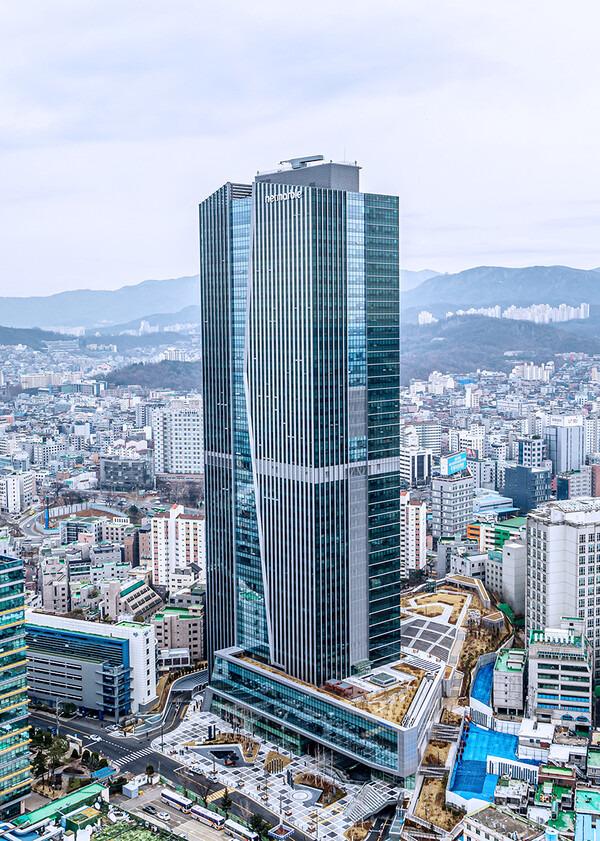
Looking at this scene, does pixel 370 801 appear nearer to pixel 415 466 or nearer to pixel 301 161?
pixel 301 161

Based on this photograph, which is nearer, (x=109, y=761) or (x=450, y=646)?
(x=109, y=761)

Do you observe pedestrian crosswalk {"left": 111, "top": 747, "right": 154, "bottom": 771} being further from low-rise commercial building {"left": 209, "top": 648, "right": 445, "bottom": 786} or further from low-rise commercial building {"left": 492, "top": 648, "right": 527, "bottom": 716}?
low-rise commercial building {"left": 492, "top": 648, "right": 527, "bottom": 716}

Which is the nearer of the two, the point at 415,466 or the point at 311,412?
the point at 311,412

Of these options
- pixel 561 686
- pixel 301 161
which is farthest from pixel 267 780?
pixel 301 161

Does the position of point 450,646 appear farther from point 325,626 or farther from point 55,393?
point 55,393

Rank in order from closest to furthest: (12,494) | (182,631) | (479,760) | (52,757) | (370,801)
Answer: (370,801), (479,760), (52,757), (182,631), (12,494)

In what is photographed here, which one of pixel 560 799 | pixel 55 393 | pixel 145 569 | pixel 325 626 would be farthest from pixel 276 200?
pixel 55 393

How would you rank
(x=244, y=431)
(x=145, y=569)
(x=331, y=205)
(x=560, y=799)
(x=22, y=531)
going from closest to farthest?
1. (x=560, y=799)
2. (x=331, y=205)
3. (x=244, y=431)
4. (x=145, y=569)
5. (x=22, y=531)
